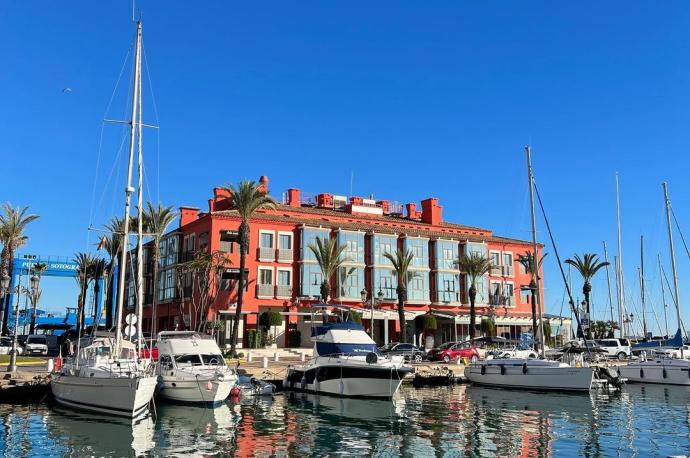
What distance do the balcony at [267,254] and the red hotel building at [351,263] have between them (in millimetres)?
91

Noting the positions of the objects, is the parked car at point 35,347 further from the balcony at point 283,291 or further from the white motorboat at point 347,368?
the white motorboat at point 347,368

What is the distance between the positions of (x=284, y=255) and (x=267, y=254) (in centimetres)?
166

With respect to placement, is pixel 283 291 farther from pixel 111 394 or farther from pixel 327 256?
pixel 111 394

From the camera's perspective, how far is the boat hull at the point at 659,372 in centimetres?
4025

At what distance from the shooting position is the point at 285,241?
58375 mm

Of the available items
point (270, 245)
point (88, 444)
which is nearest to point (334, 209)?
point (270, 245)

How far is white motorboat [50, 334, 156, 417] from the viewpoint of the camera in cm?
2370

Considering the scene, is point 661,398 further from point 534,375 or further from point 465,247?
point 465,247

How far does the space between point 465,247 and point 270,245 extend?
2160 cm

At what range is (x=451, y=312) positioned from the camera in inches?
2496

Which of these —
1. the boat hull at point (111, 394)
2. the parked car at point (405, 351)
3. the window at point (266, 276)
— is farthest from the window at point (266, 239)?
the boat hull at point (111, 394)

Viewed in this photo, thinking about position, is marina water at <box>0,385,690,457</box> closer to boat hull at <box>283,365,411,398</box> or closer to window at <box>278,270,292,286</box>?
boat hull at <box>283,365,411,398</box>

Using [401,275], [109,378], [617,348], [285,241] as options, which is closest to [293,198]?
[285,241]

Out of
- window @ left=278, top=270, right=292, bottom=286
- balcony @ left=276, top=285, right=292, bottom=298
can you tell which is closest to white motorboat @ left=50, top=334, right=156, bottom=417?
balcony @ left=276, top=285, right=292, bottom=298
